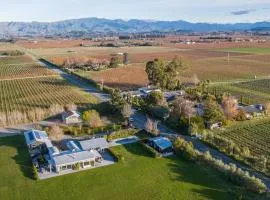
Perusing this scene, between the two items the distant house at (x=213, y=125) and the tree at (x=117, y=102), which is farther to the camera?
the tree at (x=117, y=102)

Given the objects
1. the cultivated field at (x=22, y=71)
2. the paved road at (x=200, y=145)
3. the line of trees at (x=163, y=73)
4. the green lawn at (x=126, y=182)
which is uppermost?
the line of trees at (x=163, y=73)

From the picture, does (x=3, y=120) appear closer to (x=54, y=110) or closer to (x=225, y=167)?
(x=54, y=110)

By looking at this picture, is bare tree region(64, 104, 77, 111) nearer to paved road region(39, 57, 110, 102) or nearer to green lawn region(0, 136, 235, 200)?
paved road region(39, 57, 110, 102)

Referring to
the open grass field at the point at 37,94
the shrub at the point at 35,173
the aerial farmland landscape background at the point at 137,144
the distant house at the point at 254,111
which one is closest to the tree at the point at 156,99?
the aerial farmland landscape background at the point at 137,144

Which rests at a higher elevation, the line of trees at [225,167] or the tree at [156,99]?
the tree at [156,99]

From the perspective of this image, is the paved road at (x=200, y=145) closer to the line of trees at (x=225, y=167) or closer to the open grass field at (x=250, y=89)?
the line of trees at (x=225, y=167)

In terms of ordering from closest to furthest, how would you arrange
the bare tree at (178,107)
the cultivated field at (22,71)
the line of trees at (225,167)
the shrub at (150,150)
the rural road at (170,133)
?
the line of trees at (225,167)
the rural road at (170,133)
the shrub at (150,150)
the bare tree at (178,107)
the cultivated field at (22,71)

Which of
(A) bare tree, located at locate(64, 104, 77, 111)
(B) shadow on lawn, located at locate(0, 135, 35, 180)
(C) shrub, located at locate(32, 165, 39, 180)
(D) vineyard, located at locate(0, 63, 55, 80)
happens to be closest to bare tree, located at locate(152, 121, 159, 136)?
(A) bare tree, located at locate(64, 104, 77, 111)
